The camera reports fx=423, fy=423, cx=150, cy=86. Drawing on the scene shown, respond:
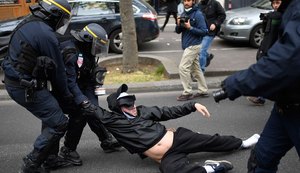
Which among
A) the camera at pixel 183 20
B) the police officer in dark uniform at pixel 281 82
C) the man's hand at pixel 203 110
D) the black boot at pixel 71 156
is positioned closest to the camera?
the police officer in dark uniform at pixel 281 82

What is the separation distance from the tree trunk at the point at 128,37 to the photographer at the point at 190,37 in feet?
6.23

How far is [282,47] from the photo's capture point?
2.33 metres

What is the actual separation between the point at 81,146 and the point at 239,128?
6.32ft

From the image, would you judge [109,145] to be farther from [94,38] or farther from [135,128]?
[94,38]

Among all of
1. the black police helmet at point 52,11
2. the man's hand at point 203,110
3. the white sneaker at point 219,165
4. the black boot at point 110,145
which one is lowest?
the black boot at point 110,145

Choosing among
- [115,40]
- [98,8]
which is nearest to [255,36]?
[115,40]

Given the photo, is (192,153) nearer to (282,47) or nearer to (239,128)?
(239,128)

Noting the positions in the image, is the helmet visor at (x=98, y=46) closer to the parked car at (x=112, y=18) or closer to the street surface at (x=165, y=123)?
the street surface at (x=165, y=123)

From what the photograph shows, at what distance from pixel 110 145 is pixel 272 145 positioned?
2.13 metres

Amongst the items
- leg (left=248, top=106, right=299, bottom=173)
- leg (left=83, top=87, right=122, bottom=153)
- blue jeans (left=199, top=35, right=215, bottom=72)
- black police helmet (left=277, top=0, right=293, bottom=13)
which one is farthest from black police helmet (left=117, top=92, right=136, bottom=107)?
blue jeans (left=199, top=35, right=215, bottom=72)

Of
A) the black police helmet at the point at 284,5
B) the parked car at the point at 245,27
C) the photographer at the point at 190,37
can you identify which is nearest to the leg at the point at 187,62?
the photographer at the point at 190,37

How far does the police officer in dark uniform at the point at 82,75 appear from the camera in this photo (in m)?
3.93

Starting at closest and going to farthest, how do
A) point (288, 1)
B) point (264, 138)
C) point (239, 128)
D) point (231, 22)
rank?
point (288, 1)
point (264, 138)
point (239, 128)
point (231, 22)

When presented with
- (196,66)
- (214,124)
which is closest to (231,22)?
(196,66)
